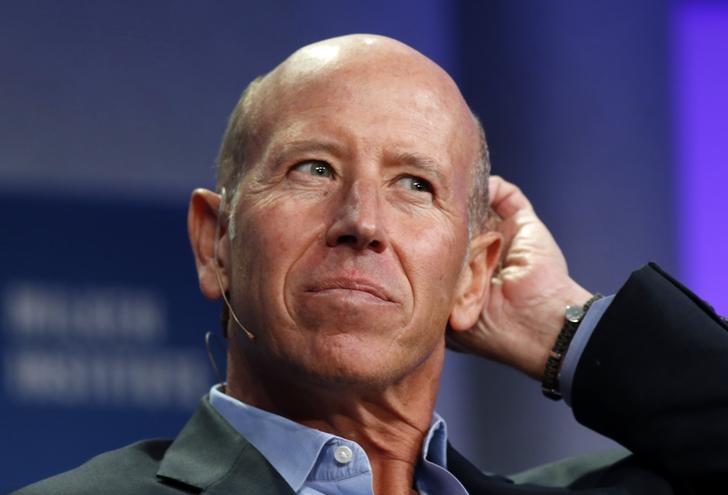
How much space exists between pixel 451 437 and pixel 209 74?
1.32 meters

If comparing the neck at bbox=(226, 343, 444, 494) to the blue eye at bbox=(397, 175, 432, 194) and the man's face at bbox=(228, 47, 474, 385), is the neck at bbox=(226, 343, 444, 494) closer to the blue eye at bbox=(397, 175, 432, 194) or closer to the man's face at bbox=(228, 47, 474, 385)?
the man's face at bbox=(228, 47, 474, 385)

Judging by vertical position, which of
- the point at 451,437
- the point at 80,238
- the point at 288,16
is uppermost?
the point at 288,16

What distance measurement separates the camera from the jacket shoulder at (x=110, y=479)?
231 cm

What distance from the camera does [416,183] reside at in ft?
8.26

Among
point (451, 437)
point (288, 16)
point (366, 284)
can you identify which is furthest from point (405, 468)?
point (288, 16)

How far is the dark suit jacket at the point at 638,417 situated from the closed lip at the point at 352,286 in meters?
0.32

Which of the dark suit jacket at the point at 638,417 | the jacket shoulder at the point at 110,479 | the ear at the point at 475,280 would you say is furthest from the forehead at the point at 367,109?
the jacket shoulder at the point at 110,479

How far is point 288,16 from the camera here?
4016mm

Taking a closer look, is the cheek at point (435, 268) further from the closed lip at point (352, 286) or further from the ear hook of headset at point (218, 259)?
the ear hook of headset at point (218, 259)

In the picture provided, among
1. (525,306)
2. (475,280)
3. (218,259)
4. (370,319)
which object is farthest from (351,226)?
(525,306)

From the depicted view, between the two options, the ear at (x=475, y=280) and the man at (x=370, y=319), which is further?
the ear at (x=475, y=280)

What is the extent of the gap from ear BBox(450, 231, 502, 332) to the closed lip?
0.34 meters

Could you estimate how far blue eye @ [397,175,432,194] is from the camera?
249cm

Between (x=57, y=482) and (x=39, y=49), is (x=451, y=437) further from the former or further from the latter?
(x=57, y=482)
